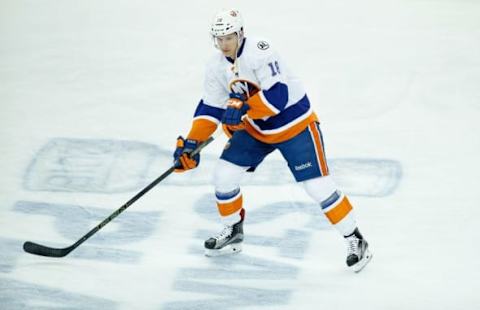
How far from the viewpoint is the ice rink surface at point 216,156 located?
209 inches

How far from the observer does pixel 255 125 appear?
5332mm

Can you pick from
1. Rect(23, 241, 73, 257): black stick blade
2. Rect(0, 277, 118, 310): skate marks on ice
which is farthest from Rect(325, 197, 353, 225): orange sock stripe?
Rect(23, 241, 73, 257): black stick blade

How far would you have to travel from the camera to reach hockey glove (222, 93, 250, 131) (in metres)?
5.05

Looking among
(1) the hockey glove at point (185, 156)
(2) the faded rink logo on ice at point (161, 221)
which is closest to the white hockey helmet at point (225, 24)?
(1) the hockey glove at point (185, 156)

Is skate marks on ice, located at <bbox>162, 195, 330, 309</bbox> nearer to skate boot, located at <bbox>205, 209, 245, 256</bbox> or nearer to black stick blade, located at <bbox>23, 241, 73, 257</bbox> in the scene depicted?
skate boot, located at <bbox>205, 209, 245, 256</bbox>

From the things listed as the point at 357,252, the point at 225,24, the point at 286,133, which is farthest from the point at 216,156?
the point at 225,24

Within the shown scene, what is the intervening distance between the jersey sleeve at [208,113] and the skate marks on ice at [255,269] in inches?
27.1

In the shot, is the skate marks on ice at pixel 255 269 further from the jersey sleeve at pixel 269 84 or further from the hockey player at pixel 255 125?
the jersey sleeve at pixel 269 84

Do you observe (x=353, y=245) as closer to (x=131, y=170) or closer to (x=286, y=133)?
(x=286, y=133)

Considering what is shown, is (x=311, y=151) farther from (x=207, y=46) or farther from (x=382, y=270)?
(x=207, y=46)

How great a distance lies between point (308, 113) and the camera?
17.4ft

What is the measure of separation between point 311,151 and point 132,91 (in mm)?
2499

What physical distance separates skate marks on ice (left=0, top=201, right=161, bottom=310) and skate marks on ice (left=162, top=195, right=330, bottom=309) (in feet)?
1.09

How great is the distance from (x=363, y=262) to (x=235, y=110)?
3.43ft
